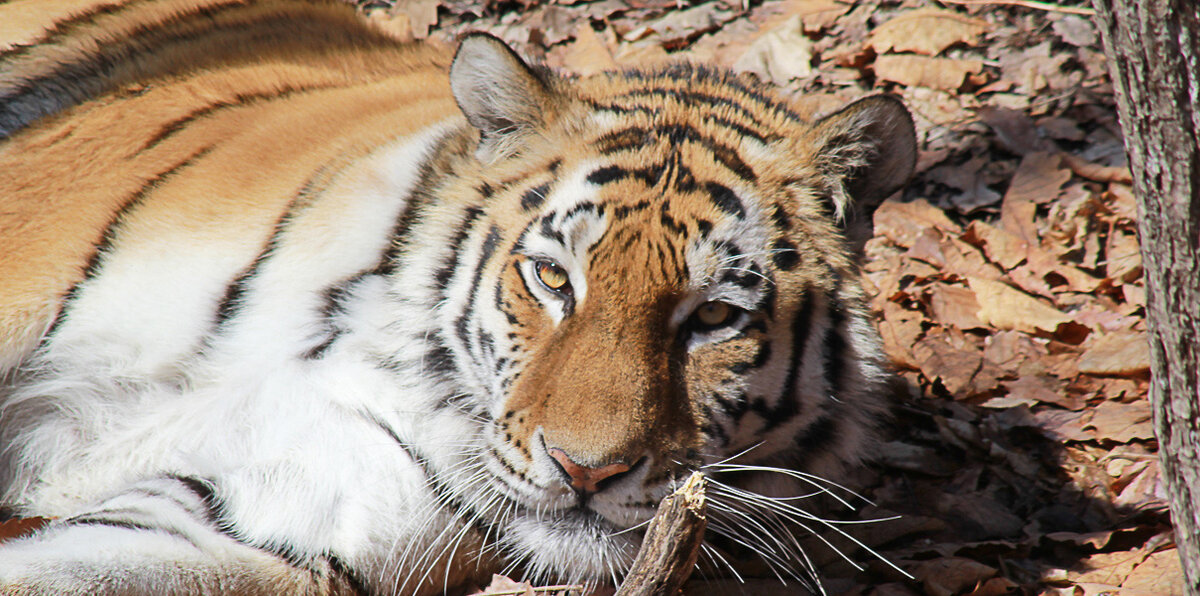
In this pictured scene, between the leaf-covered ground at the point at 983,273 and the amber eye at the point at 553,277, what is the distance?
0.69 metres

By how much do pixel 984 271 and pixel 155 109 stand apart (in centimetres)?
269

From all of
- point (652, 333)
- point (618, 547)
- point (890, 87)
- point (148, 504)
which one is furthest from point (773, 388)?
point (890, 87)

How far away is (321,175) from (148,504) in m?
0.81

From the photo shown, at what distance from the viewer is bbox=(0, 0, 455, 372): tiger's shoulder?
2178 mm

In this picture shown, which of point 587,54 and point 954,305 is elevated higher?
point 587,54

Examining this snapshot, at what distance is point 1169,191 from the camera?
1.49m

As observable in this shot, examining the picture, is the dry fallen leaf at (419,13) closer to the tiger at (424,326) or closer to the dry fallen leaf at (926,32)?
the dry fallen leaf at (926,32)

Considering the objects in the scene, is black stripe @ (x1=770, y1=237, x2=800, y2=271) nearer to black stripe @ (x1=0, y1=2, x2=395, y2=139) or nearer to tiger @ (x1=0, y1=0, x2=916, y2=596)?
tiger @ (x1=0, y1=0, x2=916, y2=596)

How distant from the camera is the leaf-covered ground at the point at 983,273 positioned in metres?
2.38

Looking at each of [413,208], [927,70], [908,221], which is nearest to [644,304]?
[413,208]

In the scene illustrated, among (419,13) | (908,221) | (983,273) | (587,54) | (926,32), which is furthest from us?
(419,13)

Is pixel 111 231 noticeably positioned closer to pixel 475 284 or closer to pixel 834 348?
pixel 475 284

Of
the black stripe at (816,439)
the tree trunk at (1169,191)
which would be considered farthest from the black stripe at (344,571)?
the tree trunk at (1169,191)

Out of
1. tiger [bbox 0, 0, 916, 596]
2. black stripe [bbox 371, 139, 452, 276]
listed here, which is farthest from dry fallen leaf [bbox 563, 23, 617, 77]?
black stripe [bbox 371, 139, 452, 276]
